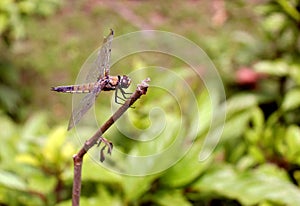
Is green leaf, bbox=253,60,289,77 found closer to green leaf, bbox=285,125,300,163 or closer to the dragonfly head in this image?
green leaf, bbox=285,125,300,163

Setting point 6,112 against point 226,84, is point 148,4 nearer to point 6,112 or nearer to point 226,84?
point 6,112

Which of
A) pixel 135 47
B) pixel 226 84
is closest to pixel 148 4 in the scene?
pixel 226 84

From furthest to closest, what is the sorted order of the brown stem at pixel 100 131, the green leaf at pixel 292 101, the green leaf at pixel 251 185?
the green leaf at pixel 292 101 → the green leaf at pixel 251 185 → the brown stem at pixel 100 131

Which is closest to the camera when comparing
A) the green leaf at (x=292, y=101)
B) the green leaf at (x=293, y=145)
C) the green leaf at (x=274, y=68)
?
the green leaf at (x=293, y=145)

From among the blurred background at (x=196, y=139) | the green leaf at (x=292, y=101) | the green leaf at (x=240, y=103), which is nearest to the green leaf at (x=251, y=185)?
the blurred background at (x=196, y=139)

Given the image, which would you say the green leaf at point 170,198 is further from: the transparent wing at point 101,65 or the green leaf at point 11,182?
the transparent wing at point 101,65

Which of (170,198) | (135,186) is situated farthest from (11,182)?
(170,198)

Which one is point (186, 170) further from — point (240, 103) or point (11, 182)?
point (240, 103)

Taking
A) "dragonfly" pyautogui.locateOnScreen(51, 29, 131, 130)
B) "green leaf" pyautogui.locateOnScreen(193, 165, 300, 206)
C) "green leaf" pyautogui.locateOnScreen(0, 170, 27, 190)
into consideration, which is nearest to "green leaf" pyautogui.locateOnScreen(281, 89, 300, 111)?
"green leaf" pyautogui.locateOnScreen(193, 165, 300, 206)
